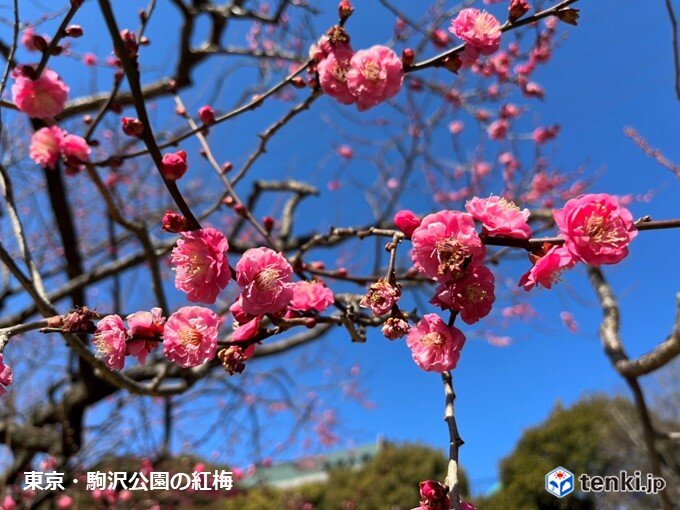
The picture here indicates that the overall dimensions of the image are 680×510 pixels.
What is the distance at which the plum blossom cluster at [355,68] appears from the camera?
4.96ft

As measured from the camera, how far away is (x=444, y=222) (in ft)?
3.37

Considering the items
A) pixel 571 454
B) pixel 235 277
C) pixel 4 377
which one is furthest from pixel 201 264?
pixel 571 454

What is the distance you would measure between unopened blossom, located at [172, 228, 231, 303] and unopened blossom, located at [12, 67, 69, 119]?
102 centimetres

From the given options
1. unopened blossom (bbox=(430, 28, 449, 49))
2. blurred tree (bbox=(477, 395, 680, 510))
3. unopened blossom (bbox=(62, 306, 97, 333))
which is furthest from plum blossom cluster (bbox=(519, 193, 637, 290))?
blurred tree (bbox=(477, 395, 680, 510))

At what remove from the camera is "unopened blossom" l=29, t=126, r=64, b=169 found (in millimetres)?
Result: 1794

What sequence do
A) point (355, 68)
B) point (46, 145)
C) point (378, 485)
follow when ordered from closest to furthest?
point (355, 68)
point (46, 145)
point (378, 485)

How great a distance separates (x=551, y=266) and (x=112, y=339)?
98 cm

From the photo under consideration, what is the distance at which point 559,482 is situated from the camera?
3014mm

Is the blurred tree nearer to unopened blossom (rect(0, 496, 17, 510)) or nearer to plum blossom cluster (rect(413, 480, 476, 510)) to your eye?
unopened blossom (rect(0, 496, 17, 510))

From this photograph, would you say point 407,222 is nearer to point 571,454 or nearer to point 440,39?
point 440,39

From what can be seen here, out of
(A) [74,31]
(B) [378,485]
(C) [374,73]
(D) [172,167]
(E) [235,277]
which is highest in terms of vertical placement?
(A) [74,31]

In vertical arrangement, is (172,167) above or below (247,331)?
above

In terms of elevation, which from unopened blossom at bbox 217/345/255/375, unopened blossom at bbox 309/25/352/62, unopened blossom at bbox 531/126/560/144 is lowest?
unopened blossom at bbox 217/345/255/375

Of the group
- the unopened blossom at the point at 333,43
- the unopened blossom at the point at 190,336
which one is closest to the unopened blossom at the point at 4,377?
the unopened blossom at the point at 190,336
